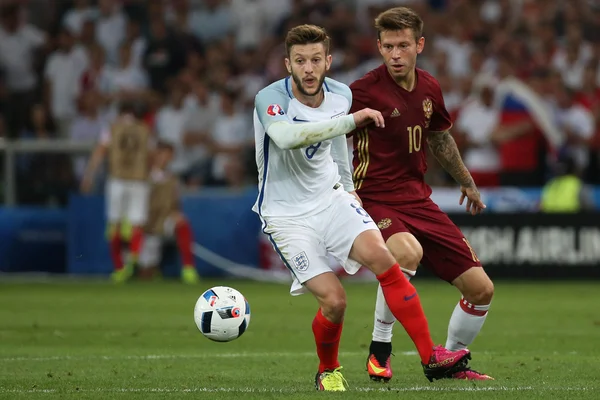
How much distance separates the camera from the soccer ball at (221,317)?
7852mm

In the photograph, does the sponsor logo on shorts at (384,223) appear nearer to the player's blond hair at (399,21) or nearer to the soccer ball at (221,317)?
the soccer ball at (221,317)

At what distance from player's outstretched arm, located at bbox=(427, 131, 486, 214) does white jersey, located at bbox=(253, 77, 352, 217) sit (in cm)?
114

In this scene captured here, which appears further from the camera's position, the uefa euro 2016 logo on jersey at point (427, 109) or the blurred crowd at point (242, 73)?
the blurred crowd at point (242, 73)

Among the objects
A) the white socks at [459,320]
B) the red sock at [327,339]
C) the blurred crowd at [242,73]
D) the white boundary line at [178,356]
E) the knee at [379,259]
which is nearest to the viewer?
the knee at [379,259]

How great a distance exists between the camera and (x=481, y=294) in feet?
26.4

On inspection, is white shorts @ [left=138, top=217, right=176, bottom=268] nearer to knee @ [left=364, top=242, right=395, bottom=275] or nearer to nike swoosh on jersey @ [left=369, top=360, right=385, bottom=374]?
nike swoosh on jersey @ [left=369, top=360, right=385, bottom=374]

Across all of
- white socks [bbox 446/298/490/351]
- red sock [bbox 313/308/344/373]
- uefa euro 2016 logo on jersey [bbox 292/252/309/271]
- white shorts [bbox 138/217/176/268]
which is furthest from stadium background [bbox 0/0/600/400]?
uefa euro 2016 logo on jersey [bbox 292/252/309/271]

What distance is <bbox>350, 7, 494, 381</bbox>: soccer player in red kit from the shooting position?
798cm

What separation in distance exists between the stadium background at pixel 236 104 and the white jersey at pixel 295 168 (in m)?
10.3

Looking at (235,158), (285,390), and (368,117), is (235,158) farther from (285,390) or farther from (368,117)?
(368,117)

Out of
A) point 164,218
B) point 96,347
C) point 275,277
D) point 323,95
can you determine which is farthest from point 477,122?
point 323,95

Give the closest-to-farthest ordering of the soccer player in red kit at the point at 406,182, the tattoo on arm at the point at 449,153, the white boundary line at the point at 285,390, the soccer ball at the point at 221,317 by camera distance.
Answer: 1. the white boundary line at the point at 285,390
2. the soccer ball at the point at 221,317
3. the soccer player in red kit at the point at 406,182
4. the tattoo on arm at the point at 449,153

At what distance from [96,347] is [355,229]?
385cm

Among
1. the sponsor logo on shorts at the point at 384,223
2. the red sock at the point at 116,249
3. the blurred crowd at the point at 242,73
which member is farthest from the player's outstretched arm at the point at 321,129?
the red sock at the point at 116,249
